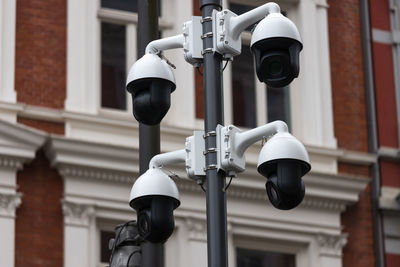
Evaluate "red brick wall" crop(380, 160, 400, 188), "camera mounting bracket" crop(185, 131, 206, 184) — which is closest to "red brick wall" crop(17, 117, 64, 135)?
"red brick wall" crop(380, 160, 400, 188)

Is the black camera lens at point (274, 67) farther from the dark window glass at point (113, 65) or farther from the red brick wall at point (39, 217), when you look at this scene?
the dark window glass at point (113, 65)

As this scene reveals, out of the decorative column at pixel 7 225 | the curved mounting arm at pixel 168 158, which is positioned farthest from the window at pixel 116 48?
the curved mounting arm at pixel 168 158

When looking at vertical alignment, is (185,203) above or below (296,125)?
below

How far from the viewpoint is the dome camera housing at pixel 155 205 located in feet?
38.2

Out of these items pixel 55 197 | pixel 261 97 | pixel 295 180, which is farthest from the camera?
pixel 261 97

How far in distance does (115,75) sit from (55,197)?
7.17ft

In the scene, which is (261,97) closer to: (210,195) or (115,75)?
(115,75)

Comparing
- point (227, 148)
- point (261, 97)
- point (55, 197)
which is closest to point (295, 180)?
point (227, 148)

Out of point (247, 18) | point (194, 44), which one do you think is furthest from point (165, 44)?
point (247, 18)

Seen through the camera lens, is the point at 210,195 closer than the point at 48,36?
Yes

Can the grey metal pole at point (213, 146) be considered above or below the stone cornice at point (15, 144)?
below

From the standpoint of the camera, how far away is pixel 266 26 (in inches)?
449

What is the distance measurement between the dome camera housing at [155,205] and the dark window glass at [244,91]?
10.6 meters

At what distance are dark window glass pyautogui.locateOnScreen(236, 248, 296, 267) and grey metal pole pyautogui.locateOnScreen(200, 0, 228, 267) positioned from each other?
10141 mm
